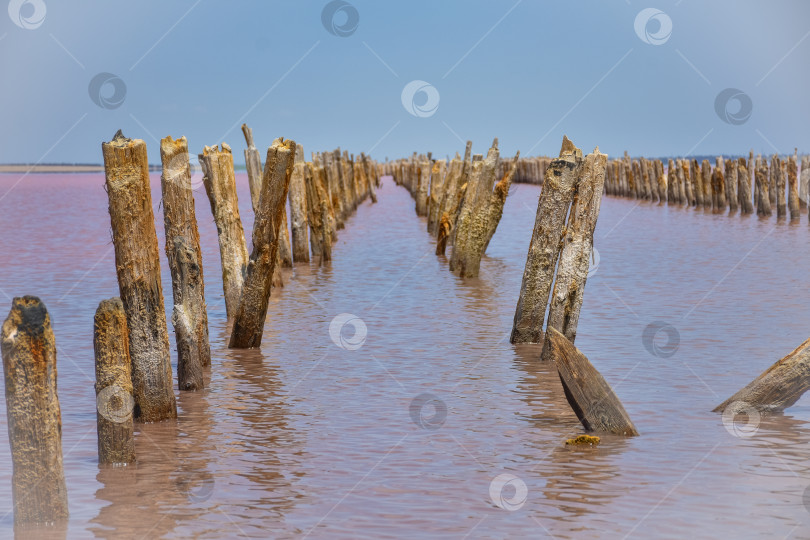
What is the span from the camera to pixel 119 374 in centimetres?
550

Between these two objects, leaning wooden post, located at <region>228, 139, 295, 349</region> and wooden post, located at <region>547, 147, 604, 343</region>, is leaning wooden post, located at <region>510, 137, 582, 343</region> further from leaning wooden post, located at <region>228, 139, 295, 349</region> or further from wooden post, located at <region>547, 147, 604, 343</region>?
leaning wooden post, located at <region>228, 139, 295, 349</region>

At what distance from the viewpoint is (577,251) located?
27.4ft

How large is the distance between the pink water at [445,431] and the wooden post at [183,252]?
29cm

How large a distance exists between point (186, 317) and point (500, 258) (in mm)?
11312

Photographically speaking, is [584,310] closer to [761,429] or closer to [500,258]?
[761,429]

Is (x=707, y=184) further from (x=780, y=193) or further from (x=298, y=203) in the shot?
(x=298, y=203)

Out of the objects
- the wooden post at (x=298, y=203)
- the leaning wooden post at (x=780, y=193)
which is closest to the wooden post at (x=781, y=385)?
the wooden post at (x=298, y=203)

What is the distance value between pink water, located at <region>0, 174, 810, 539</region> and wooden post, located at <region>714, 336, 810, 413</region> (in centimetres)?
12

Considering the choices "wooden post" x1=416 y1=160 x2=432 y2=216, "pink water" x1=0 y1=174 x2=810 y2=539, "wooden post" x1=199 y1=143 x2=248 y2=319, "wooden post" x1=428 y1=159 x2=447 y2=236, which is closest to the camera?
"pink water" x1=0 y1=174 x2=810 y2=539

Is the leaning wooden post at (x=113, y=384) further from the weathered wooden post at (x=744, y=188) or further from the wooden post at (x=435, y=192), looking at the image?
the weathered wooden post at (x=744, y=188)

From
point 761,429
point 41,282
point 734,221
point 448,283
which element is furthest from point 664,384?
point 734,221

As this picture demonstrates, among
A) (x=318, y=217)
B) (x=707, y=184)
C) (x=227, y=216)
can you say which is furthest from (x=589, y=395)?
(x=707, y=184)

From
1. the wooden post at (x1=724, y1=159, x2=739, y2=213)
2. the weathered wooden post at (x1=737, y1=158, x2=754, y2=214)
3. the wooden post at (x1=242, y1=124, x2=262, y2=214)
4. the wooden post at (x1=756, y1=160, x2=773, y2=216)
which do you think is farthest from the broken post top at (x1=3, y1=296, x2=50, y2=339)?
the wooden post at (x1=724, y1=159, x2=739, y2=213)

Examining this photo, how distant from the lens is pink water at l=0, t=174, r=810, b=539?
16.1 feet
